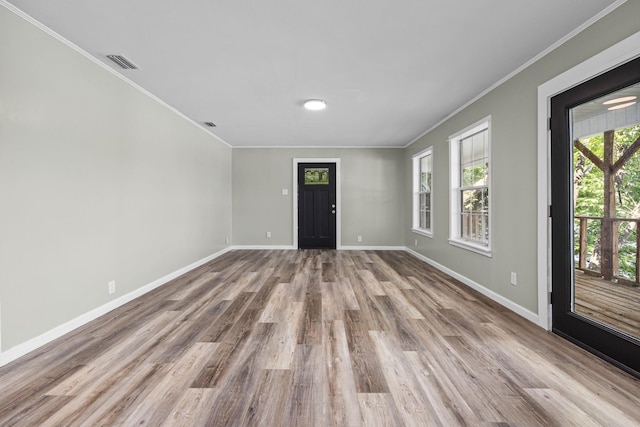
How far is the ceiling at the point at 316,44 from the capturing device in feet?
6.37

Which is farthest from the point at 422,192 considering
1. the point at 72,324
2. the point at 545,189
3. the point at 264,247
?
the point at 72,324

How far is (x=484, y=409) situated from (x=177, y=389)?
167 cm

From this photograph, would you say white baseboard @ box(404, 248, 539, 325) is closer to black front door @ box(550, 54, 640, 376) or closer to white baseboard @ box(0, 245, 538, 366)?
white baseboard @ box(0, 245, 538, 366)

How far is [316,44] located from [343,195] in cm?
440

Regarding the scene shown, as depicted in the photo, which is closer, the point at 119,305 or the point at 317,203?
the point at 119,305

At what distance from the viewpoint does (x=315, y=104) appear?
368 centimetres

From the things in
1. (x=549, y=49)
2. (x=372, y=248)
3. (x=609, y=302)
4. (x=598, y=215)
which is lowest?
(x=372, y=248)

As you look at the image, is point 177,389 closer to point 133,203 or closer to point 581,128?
point 133,203

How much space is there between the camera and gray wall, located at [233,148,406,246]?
6.58 meters

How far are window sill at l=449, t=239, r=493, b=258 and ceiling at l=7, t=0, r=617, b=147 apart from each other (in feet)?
6.15

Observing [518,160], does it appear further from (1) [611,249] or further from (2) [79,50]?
(2) [79,50]

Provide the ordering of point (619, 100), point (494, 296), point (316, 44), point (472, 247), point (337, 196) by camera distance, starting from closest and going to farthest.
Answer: point (619, 100) < point (316, 44) < point (494, 296) < point (472, 247) < point (337, 196)

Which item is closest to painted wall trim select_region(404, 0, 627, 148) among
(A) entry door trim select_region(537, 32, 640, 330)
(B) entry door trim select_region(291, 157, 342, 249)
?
(A) entry door trim select_region(537, 32, 640, 330)

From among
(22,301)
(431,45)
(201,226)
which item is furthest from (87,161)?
(431,45)
